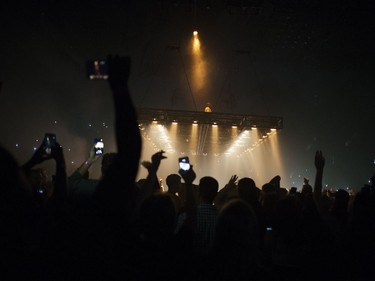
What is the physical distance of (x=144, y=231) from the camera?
2133 millimetres

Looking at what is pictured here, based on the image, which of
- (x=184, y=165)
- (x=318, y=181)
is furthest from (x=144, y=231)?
(x=318, y=181)

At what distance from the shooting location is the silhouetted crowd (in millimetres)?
1587

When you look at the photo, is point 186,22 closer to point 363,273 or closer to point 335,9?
point 335,9

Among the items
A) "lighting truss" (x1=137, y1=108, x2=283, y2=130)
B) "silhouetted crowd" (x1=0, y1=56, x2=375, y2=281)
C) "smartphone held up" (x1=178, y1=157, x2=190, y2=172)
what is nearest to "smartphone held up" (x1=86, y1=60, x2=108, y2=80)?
"silhouetted crowd" (x1=0, y1=56, x2=375, y2=281)

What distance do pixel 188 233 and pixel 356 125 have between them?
3857 cm

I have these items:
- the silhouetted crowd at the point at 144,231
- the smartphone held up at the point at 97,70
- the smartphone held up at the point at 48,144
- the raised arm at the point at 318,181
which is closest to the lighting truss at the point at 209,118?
the raised arm at the point at 318,181

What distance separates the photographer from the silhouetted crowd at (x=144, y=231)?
1.59 meters

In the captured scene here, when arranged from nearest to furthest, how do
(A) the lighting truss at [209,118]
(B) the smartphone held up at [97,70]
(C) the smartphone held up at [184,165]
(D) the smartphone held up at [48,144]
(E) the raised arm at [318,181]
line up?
(B) the smartphone held up at [97,70] → (D) the smartphone held up at [48,144] → (C) the smartphone held up at [184,165] → (E) the raised arm at [318,181] → (A) the lighting truss at [209,118]

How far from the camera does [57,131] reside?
27281 millimetres

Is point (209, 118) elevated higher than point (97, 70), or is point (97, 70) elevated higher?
point (209, 118)

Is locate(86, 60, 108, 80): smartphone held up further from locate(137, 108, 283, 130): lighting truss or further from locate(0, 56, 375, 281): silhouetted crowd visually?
locate(137, 108, 283, 130): lighting truss

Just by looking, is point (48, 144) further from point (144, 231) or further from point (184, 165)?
point (184, 165)

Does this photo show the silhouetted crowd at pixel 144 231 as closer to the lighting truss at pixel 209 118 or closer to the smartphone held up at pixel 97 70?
the smartphone held up at pixel 97 70

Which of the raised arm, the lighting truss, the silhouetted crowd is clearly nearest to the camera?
the silhouetted crowd
